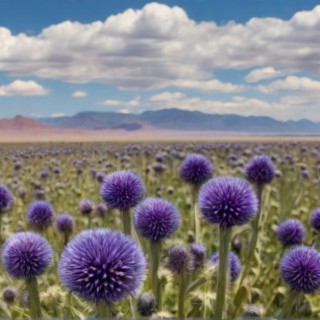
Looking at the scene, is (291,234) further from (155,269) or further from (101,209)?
(101,209)

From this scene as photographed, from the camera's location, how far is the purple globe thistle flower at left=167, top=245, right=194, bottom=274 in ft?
8.52

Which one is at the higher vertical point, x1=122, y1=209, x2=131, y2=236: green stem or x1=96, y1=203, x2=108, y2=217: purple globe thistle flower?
x1=122, y1=209, x2=131, y2=236: green stem

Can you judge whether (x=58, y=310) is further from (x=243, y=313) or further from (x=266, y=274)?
(x=266, y=274)

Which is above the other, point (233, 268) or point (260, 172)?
point (260, 172)

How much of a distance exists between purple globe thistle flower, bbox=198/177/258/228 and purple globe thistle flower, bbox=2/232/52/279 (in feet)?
2.36

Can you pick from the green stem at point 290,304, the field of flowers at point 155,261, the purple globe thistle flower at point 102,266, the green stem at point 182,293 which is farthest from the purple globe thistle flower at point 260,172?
the purple globe thistle flower at point 102,266

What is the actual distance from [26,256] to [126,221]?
575 mm

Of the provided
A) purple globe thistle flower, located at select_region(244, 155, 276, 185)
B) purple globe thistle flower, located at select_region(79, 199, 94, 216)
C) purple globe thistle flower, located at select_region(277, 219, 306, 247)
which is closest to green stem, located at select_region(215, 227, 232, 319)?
purple globe thistle flower, located at select_region(277, 219, 306, 247)

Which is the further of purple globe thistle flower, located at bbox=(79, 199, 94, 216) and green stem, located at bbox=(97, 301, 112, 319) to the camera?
purple globe thistle flower, located at bbox=(79, 199, 94, 216)

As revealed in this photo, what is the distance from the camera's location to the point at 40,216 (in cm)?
411

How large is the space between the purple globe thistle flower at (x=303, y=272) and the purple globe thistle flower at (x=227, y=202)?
0.96 ft

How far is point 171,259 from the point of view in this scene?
2.63 m

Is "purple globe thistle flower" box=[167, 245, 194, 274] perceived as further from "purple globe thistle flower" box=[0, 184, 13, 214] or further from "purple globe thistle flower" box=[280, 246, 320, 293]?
"purple globe thistle flower" box=[0, 184, 13, 214]

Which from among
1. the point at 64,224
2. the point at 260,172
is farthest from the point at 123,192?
the point at 260,172
